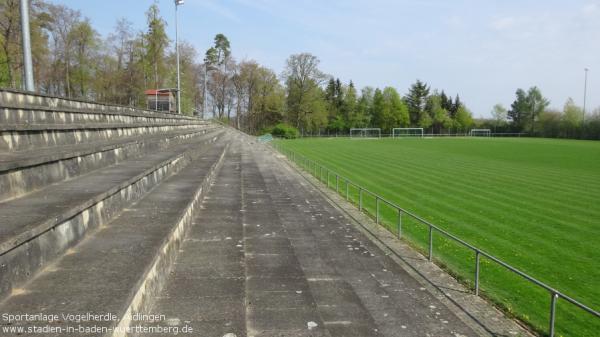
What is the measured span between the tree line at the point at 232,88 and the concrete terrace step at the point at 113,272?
2217 centimetres

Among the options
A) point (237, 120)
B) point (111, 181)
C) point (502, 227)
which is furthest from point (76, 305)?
point (237, 120)

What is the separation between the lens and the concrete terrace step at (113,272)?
148 inches

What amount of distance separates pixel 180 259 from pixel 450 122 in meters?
121

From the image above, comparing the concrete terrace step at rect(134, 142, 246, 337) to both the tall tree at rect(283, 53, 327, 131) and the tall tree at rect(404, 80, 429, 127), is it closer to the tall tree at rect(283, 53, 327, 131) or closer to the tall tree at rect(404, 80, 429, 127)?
the tall tree at rect(283, 53, 327, 131)

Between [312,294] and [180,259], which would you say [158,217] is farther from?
[312,294]

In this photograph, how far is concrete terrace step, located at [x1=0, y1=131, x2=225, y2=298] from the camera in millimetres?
4004

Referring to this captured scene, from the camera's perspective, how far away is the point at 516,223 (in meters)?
14.7

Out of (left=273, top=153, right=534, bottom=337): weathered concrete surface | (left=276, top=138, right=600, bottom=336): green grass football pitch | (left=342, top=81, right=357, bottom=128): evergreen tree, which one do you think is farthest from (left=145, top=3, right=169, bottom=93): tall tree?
(left=342, top=81, right=357, bottom=128): evergreen tree

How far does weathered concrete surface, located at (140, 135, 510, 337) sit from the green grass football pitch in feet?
5.76

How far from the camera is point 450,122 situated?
389 feet

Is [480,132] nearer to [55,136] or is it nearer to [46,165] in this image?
[55,136]

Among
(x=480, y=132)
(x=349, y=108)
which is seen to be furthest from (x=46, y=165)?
(x=480, y=132)

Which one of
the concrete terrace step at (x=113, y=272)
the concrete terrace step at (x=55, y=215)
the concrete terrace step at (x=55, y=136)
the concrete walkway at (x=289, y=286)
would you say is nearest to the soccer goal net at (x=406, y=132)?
the concrete terrace step at (x=55, y=136)

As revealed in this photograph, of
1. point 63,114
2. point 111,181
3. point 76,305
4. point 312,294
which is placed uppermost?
point 63,114
